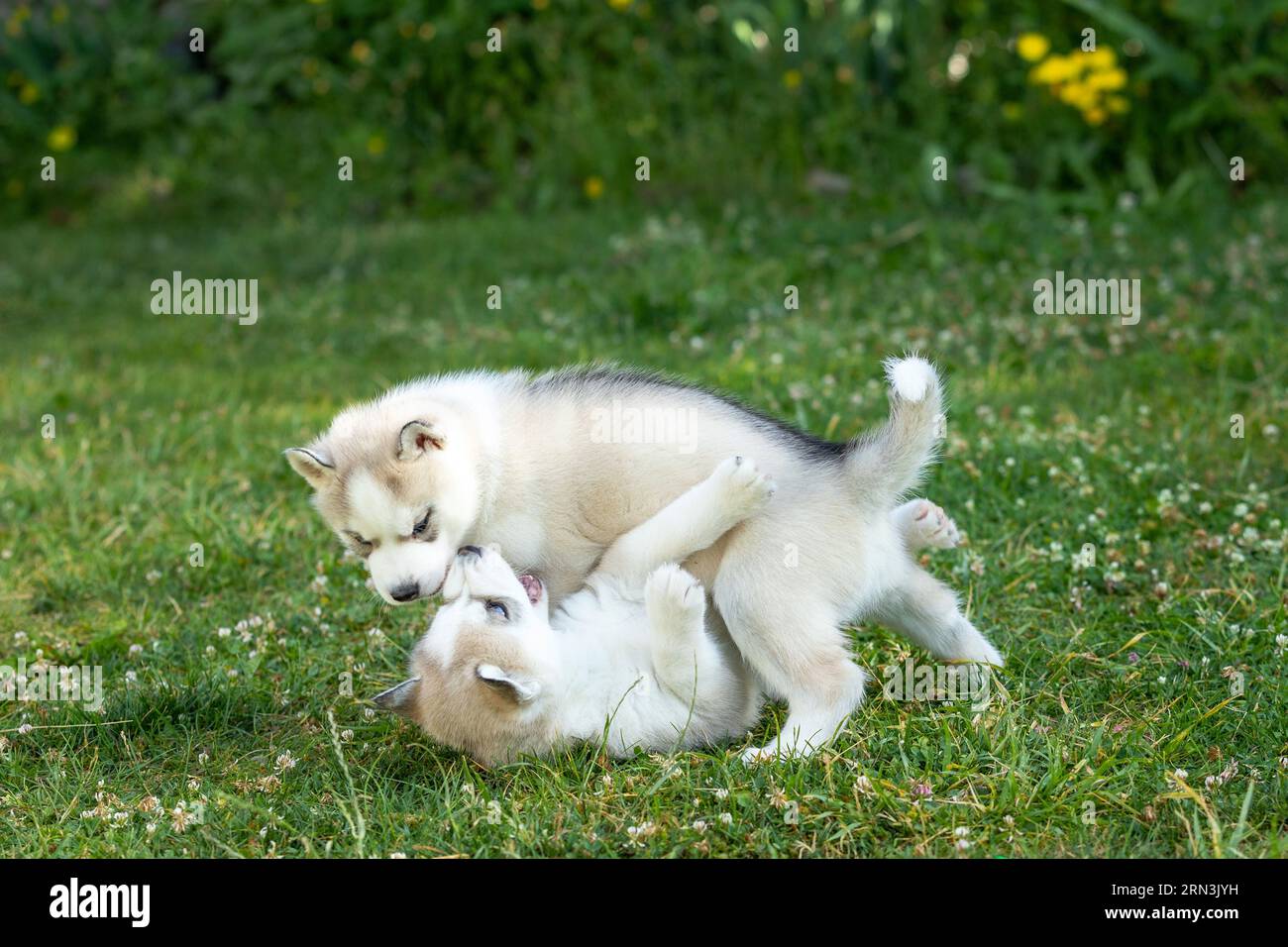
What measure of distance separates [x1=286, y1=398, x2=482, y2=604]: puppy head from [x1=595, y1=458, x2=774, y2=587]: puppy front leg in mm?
433

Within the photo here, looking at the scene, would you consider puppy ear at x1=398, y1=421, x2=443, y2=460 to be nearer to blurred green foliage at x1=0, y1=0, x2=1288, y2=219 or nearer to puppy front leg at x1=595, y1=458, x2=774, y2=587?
puppy front leg at x1=595, y1=458, x2=774, y2=587

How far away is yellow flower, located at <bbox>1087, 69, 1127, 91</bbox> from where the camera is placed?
8.26 metres

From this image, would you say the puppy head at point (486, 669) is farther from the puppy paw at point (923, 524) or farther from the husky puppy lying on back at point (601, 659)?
the puppy paw at point (923, 524)

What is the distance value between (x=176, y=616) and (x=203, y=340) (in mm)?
3494

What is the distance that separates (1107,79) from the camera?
27.1 feet

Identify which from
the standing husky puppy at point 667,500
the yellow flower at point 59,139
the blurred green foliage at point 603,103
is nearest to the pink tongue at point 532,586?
the standing husky puppy at point 667,500

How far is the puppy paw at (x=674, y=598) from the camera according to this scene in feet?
10.8

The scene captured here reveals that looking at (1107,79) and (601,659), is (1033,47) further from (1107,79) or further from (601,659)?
(601,659)

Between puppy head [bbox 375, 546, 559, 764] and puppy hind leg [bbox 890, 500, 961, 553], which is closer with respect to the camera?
puppy head [bbox 375, 546, 559, 764]

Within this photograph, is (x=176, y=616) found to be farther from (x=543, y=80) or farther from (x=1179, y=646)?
(x=543, y=80)

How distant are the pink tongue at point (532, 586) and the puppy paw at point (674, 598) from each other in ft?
1.10

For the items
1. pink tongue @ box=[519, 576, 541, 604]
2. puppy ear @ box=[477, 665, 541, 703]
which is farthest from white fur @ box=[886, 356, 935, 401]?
puppy ear @ box=[477, 665, 541, 703]
